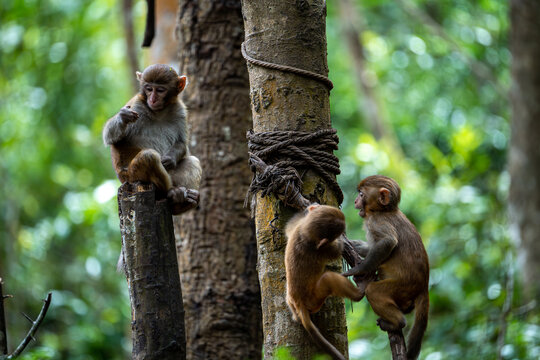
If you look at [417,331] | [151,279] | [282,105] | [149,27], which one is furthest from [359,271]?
[149,27]

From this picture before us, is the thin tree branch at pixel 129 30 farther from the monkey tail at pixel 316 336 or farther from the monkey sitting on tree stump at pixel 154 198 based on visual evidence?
the monkey tail at pixel 316 336

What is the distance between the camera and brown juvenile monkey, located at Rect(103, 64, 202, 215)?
451cm

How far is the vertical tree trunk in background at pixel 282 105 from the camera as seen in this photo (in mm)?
3537

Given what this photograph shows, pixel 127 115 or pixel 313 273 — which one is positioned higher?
pixel 127 115

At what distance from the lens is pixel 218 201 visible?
6.05 meters

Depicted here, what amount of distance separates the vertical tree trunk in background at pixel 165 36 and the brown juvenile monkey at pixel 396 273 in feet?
17.7

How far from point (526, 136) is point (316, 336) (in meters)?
7.21

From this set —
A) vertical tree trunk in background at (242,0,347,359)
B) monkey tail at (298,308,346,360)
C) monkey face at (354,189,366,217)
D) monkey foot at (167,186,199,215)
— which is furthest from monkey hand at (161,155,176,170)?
monkey tail at (298,308,346,360)

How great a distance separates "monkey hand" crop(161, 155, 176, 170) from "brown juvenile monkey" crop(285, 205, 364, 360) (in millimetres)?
1638

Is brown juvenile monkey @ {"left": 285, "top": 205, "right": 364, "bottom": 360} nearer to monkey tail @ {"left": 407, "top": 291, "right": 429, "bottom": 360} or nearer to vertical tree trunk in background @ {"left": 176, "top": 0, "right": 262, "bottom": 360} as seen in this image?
monkey tail @ {"left": 407, "top": 291, "right": 429, "bottom": 360}

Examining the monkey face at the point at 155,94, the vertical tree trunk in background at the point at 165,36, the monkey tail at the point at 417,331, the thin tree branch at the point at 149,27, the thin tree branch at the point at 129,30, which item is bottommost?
the monkey tail at the point at 417,331

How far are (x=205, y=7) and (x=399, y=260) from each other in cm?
348

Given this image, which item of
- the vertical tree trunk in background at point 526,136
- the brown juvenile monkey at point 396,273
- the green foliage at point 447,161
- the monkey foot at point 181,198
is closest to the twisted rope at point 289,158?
the brown juvenile monkey at point 396,273

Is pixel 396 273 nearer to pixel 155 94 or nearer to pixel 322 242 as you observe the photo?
pixel 322 242
